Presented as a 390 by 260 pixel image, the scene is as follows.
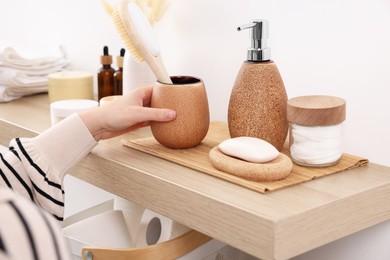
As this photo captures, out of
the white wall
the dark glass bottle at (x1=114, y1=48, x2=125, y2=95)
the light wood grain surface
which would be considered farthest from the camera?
the dark glass bottle at (x1=114, y1=48, x2=125, y2=95)

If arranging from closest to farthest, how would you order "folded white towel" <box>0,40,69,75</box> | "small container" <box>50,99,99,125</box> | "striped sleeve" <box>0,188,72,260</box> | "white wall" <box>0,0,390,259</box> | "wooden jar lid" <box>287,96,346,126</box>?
"striped sleeve" <box>0,188,72,260</box> < "wooden jar lid" <box>287,96,346,126</box> < "white wall" <box>0,0,390,259</box> < "small container" <box>50,99,99,125</box> < "folded white towel" <box>0,40,69,75</box>

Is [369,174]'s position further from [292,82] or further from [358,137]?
[292,82]

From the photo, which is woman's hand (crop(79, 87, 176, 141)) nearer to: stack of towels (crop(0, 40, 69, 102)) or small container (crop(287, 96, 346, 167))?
small container (crop(287, 96, 346, 167))

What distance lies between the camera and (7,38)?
6.37 feet

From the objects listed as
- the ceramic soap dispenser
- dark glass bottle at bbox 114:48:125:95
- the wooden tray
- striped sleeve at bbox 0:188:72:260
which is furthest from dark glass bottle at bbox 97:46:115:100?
striped sleeve at bbox 0:188:72:260

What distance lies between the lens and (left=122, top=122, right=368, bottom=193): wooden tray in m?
0.83

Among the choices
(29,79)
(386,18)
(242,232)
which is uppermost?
(386,18)

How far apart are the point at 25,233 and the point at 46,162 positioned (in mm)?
624

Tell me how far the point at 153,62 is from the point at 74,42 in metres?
0.72

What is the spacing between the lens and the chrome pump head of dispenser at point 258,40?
2.98ft

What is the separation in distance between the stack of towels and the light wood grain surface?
51 centimetres

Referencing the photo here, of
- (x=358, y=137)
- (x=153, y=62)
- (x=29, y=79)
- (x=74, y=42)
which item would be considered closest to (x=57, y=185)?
(x=153, y=62)

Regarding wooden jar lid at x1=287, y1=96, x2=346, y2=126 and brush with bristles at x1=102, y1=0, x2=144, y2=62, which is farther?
brush with bristles at x1=102, y1=0, x2=144, y2=62

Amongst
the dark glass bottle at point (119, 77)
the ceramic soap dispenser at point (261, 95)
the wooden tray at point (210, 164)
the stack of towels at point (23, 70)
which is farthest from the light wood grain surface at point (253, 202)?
the stack of towels at point (23, 70)
